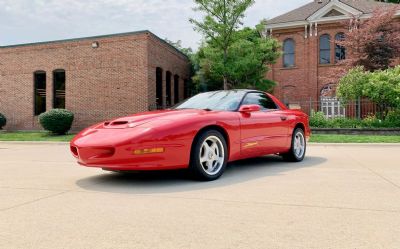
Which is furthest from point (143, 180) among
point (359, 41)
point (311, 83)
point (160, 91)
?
point (311, 83)

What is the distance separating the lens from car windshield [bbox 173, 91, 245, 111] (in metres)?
6.31

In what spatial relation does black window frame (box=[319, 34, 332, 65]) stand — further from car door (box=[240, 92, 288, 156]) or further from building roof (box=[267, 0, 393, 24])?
car door (box=[240, 92, 288, 156])

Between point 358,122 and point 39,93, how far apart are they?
17.3 meters

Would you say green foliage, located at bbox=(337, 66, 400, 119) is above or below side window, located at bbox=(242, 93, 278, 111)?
above

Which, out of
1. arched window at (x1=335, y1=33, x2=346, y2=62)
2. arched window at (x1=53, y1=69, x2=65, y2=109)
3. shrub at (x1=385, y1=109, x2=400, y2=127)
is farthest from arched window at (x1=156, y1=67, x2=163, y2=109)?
arched window at (x1=335, y1=33, x2=346, y2=62)

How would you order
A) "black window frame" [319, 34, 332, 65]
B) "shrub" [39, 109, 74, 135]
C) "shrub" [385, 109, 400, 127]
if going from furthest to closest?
"black window frame" [319, 34, 332, 65] < "shrub" [39, 109, 74, 135] < "shrub" [385, 109, 400, 127]

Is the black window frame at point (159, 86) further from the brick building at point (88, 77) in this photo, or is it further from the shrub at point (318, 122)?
the shrub at point (318, 122)

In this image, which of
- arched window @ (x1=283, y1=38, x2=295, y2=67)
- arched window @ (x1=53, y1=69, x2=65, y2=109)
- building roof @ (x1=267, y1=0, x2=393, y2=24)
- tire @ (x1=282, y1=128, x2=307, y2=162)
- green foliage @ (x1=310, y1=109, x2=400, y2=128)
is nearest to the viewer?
tire @ (x1=282, y1=128, x2=307, y2=162)

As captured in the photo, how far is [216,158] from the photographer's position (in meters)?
5.71

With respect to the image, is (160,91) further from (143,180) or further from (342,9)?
(143,180)

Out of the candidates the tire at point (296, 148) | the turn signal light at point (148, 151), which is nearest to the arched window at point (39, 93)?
the tire at point (296, 148)

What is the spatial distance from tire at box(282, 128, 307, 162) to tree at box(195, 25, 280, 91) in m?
12.5

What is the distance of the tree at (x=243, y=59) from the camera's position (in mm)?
20312

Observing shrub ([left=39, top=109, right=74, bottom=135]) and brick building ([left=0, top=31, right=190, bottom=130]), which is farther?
brick building ([left=0, top=31, right=190, bottom=130])
